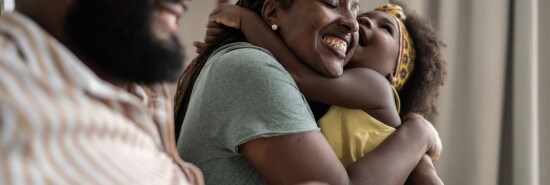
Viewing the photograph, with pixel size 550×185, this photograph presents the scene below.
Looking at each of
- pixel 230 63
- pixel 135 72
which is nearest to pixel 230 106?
pixel 230 63

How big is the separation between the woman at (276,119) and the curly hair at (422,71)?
371mm

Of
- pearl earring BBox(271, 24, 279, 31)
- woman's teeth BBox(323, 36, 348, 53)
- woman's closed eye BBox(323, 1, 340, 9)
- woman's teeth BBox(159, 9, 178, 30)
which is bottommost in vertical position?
woman's teeth BBox(323, 36, 348, 53)

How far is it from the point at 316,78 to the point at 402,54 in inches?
16.9

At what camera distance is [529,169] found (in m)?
2.50

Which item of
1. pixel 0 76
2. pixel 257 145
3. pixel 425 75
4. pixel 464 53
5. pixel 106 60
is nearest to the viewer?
pixel 0 76

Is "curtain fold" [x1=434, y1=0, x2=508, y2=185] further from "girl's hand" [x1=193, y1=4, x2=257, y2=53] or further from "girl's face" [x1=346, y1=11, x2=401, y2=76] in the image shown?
"girl's hand" [x1=193, y1=4, x2=257, y2=53]

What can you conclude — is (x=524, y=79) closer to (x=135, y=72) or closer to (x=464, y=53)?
(x=464, y=53)

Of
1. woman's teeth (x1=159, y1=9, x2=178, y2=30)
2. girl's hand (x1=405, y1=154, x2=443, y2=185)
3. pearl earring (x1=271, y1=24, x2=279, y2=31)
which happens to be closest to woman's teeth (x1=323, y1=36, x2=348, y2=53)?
pearl earring (x1=271, y1=24, x2=279, y2=31)

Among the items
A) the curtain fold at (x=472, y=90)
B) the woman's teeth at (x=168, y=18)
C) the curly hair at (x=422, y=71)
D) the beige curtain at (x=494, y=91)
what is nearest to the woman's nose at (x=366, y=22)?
the curly hair at (x=422, y=71)

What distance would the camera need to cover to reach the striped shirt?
606mm

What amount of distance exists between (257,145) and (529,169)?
1.76 m

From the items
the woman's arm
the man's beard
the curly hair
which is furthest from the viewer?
the curly hair

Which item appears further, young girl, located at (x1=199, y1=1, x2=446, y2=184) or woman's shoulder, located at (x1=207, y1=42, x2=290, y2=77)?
young girl, located at (x1=199, y1=1, x2=446, y2=184)

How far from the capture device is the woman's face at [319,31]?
1395 millimetres
